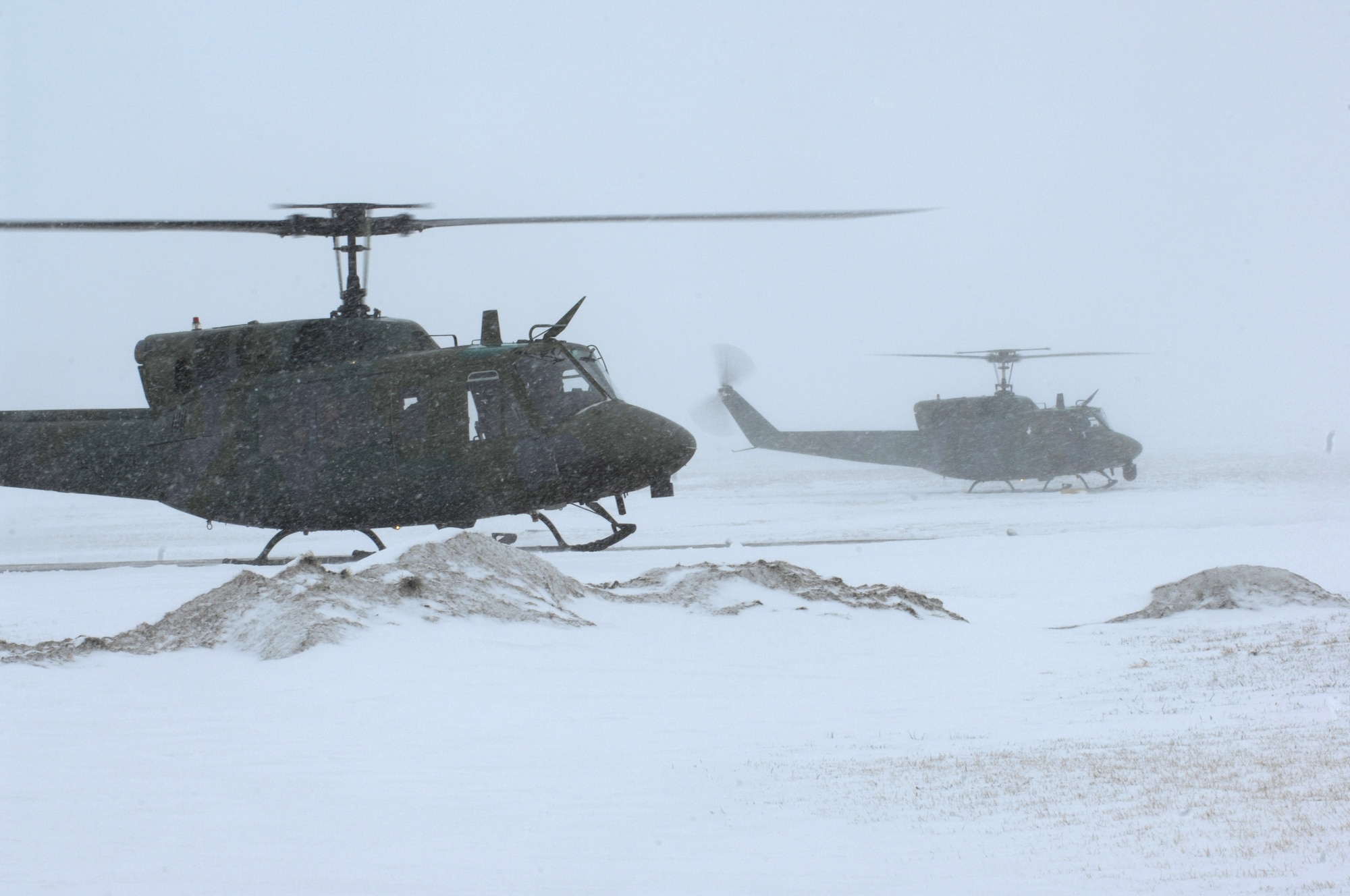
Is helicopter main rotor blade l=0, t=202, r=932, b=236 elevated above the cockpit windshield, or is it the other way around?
helicopter main rotor blade l=0, t=202, r=932, b=236

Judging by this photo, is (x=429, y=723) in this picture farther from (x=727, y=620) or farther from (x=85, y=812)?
(x=727, y=620)

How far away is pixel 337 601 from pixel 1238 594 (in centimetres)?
760

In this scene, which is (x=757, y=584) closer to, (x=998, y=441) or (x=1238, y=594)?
(x=1238, y=594)

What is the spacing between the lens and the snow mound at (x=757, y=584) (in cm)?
916

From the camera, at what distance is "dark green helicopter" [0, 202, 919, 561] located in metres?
11.2

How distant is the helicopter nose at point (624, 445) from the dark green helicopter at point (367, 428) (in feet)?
0.05

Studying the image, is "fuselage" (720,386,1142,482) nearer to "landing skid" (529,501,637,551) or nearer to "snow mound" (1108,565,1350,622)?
"landing skid" (529,501,637,551)

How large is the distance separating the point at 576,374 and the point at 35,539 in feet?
55.8

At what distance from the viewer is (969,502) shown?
989 inches

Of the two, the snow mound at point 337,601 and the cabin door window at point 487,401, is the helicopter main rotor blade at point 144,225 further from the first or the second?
the snow mound at point 337,601

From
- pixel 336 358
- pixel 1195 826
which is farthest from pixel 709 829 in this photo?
pixel 336 358

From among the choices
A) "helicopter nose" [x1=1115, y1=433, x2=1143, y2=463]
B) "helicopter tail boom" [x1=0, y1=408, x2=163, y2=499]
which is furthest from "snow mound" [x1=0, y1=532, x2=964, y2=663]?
"helicopter nose" [x1=1115, y1=433, x2=1143, y2=463]

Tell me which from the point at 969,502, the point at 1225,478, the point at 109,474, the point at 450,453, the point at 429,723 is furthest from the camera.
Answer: the point at 1225,478

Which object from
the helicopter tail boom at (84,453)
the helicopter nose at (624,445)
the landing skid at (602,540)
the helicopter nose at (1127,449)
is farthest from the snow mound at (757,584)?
the helicopter nose at (1127,449)
